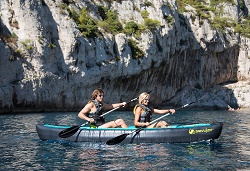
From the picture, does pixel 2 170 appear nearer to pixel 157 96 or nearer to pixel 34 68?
pixel 34 68

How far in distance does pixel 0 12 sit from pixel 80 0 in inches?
407

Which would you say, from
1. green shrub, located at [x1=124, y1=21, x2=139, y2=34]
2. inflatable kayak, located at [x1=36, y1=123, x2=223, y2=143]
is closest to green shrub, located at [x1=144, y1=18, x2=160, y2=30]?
green shrub, located at [x1=124, y1=21, x2=139, y2=34]

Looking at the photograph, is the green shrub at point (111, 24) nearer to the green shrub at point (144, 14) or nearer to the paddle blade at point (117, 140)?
the green shrub at point (144, 14)

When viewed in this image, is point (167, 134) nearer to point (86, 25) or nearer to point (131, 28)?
point (86, 25)

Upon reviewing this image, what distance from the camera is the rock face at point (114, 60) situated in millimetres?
36250

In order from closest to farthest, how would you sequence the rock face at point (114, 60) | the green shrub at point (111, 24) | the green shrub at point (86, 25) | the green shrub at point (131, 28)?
1. the rock face at point (114, 60)
2. the green shrub at point (86, 25)
3. the green shrub at point (111, 24)
4. the green shrub at point (131, 28)

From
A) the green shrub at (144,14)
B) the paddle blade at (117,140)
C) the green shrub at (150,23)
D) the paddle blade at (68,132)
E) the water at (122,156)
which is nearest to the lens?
the water at (122,156)

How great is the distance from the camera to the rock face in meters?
36.2

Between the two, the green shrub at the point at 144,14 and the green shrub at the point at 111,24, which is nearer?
the green shrub at the point at 111,24

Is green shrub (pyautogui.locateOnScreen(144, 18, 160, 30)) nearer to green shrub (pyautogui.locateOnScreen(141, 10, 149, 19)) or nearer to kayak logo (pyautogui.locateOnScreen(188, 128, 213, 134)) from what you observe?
green shrub (pyautogui.locateOnScreen(141, 10, 149, 19))

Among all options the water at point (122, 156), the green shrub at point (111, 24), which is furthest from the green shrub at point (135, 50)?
the water at point (122, 156)

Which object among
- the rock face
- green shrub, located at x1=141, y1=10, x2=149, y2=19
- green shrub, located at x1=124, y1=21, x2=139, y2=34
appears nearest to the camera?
the rock face

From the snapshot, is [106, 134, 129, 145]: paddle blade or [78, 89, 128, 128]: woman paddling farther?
[78, 89, 128, 128]: woman paddling

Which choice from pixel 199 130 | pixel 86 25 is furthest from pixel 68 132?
pixel 86 25
